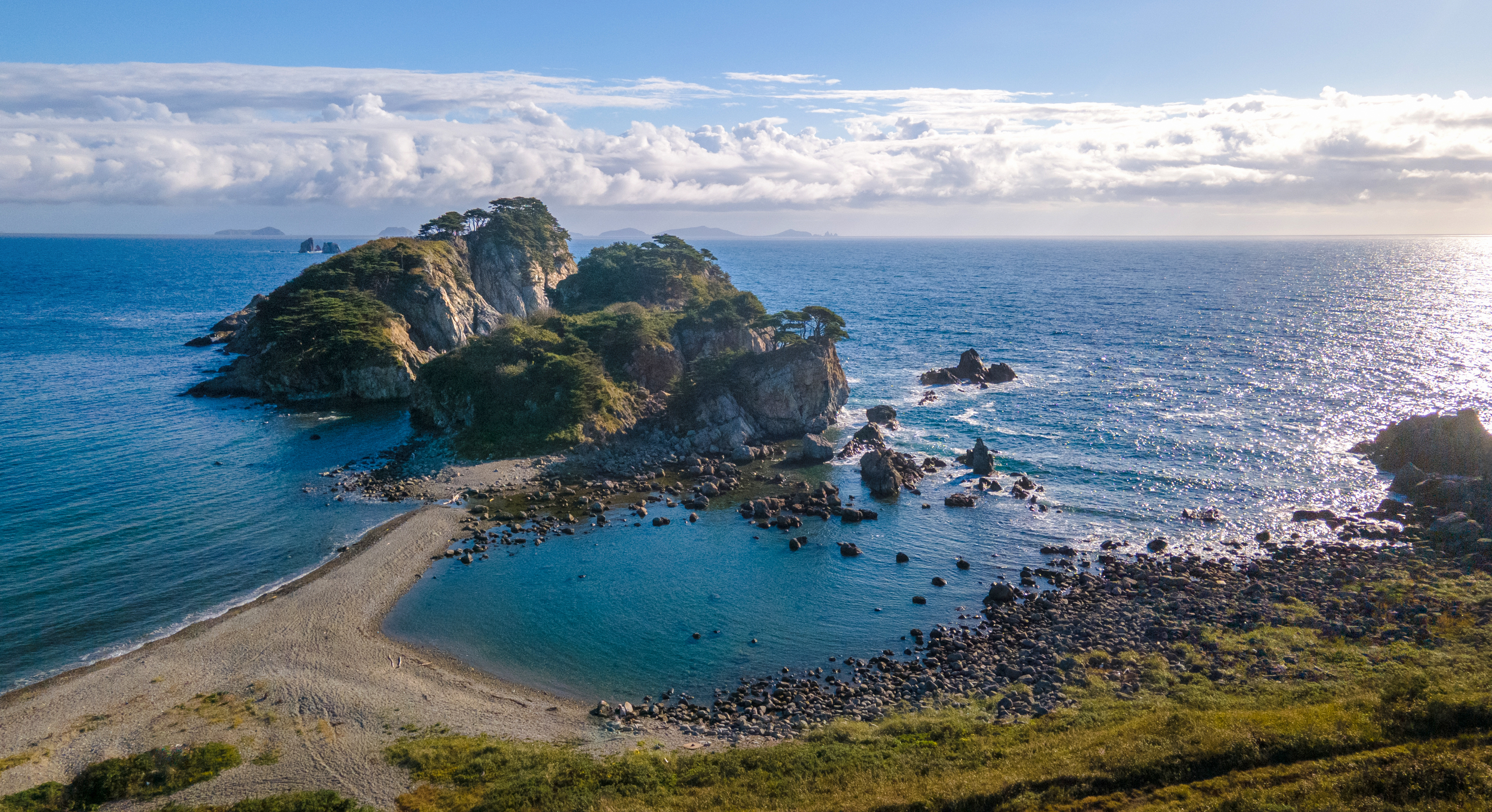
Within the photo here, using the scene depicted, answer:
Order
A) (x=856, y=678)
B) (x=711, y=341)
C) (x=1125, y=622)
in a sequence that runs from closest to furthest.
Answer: (x=856, y=678), (x=1125, y=622), (x=711, y=341)

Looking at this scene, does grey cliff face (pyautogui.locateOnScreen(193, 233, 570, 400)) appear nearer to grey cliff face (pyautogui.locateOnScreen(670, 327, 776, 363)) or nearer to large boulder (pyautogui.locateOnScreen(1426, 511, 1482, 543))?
grey cliff face (pyautogui.locateOnScreen(670, 327, 776, 363))

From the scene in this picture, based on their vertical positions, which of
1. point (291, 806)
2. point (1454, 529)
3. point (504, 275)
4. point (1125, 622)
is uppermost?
point (504, 275)

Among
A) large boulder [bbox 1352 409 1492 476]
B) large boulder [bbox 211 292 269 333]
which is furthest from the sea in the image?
large boulder [bbox 211 292 269 333]

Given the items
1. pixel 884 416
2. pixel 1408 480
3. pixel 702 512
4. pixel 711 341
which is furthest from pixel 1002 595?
pixel 711 341

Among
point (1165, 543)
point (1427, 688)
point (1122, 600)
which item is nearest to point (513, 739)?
point (1122, 600)

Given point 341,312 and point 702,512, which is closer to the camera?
point 702,512

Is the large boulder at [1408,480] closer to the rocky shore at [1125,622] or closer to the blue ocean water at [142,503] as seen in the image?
the rocky shore at [1125,622]

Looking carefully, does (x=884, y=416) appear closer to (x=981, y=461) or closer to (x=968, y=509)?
(x=981, y=461)
